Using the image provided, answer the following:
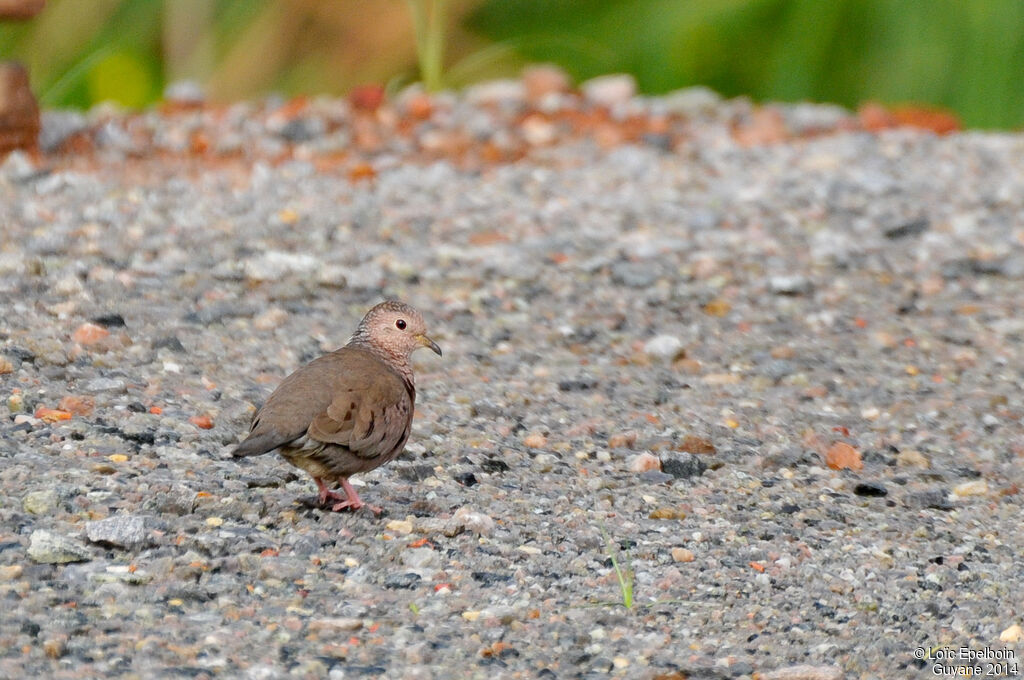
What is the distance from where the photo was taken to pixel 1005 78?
367 inches

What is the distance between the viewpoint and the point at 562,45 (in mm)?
9703

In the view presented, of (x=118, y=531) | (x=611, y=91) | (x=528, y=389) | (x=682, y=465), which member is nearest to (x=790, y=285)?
(x=528, y=389)

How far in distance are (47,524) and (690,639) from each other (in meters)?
1.64

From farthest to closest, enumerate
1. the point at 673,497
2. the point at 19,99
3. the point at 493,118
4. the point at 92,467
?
the point at 493,118, the point at 19,99, the point at 673,497, the point at 92,467

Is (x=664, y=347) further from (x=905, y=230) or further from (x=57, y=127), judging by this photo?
(x=57, y=127)

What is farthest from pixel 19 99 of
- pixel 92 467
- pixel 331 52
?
pixel 92 467

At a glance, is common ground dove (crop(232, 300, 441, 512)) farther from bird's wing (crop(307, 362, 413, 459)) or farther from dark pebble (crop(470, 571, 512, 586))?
dark pebble (crop(470, 571, 512, 586))

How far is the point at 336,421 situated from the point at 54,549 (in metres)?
0.81

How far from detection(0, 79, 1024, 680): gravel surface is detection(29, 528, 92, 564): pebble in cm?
1

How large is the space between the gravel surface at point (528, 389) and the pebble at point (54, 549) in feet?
0.04

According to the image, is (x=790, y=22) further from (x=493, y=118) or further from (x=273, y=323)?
(x=273, y=323)

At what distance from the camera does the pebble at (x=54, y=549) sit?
3605mm

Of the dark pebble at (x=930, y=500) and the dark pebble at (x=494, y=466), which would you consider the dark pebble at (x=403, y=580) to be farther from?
the dark pebble at (x=930, y=500)

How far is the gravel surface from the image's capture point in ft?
11.8
